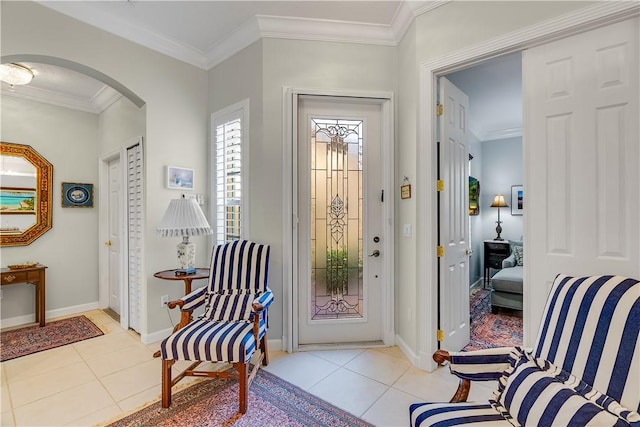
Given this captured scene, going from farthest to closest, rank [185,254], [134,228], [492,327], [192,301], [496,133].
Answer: [496,133]
[492,327]
[134,228]
[185,254]
[192,301]

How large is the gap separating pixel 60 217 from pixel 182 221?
2436 mm

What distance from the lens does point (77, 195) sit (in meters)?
3.90

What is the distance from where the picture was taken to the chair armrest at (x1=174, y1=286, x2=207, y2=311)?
7.22 ft

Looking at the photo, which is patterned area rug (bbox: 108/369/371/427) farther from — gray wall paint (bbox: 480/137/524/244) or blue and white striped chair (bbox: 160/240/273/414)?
gray wall paint (bbox: 480/137/524/244)

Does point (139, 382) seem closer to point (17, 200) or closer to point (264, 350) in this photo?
point (264, 350)

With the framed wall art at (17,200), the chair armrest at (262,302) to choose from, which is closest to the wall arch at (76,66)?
the framed wall art at (17,200)

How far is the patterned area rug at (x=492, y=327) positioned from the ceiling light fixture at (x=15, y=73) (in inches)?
201

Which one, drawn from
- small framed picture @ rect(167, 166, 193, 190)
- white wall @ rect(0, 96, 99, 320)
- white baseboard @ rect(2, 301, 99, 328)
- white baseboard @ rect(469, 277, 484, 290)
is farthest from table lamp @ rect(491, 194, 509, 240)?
white baseboard @ rect(2, 301, 99, 328)

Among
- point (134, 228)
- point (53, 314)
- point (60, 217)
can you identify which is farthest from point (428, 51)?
point (53, 314)

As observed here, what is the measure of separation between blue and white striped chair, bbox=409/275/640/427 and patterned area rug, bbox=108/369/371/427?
783 mm

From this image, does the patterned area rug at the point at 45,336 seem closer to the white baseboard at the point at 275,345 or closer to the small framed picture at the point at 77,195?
the small framed picture at the point at 77,195

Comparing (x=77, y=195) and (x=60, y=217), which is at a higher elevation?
(x=77, y=195)

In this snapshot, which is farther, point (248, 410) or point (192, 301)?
point (192, 301)

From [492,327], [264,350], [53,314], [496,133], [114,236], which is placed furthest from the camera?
[496,133]
